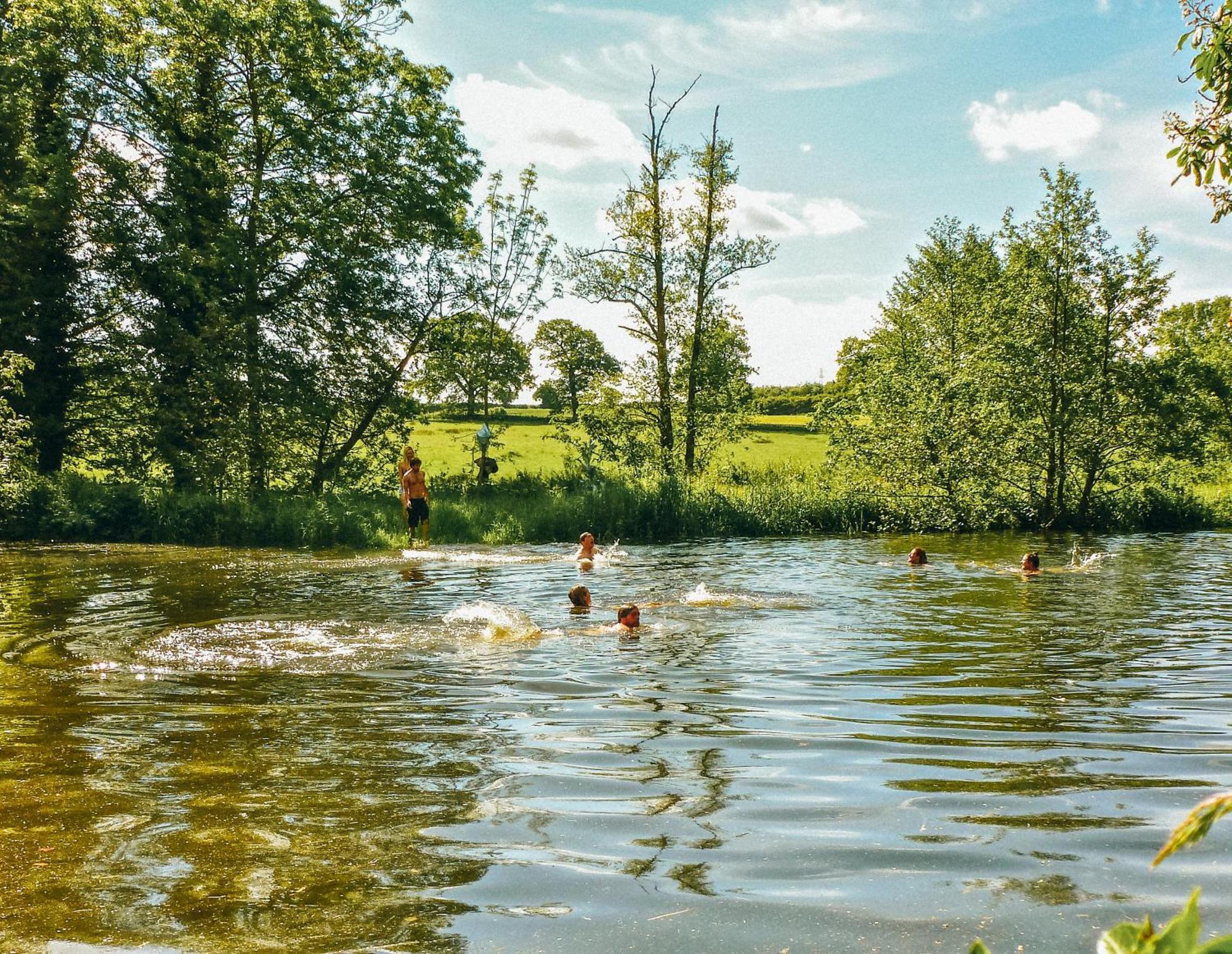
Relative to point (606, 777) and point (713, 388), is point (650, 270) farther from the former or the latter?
point (606, 777)

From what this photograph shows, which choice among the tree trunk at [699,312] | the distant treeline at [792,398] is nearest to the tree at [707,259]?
the tree trunk at [699,312]

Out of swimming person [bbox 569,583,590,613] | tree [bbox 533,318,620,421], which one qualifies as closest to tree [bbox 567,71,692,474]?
swimming person [bbox 569,583,590,613]

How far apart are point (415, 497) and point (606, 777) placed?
1820 centimetres

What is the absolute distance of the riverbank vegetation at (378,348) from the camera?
26484mm

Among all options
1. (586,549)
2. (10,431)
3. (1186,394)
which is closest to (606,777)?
(586,549)

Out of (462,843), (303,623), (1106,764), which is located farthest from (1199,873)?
(303,623)

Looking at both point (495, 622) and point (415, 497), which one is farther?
point (415, 497)

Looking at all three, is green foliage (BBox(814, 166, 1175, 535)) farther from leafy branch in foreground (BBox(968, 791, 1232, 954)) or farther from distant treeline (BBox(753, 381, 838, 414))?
distant treeline (BBox(753, 381, 838, 414))

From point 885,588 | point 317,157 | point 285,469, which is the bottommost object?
point 885,588

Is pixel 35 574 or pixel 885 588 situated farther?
pixel 35 574

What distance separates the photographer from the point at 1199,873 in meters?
3.69

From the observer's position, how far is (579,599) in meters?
12.6

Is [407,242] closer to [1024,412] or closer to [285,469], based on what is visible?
[285,469]

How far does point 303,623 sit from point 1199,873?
9847 millimetres
